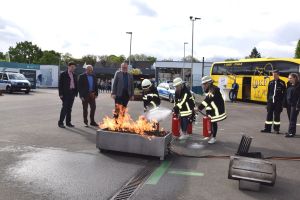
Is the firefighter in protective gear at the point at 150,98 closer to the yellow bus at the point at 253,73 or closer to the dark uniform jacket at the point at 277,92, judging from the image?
the dark uniform jacket at the point at 277,92

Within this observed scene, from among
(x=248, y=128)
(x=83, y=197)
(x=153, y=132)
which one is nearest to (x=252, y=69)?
(x=248, y=128)

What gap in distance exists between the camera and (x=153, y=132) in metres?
7.52

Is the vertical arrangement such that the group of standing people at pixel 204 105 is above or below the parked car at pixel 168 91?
above

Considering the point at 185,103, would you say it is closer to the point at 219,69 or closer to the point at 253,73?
the point at 253,73

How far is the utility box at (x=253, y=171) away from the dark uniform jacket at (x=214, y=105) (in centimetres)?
370

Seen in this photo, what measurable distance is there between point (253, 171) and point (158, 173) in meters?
1.59

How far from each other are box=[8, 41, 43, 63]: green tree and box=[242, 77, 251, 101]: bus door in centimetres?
8604

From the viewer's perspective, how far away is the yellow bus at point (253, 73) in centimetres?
2594

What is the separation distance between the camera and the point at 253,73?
2961cm

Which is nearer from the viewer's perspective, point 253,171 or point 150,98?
point 253,171

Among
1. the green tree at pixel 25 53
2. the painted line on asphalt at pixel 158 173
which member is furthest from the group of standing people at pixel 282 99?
the green tree at pixel 25 53

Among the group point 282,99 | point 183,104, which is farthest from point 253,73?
point 183,104

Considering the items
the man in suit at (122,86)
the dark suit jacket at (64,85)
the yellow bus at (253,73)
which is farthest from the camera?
the yellow bus at (253,73)

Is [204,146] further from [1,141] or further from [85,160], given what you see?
[1,141]
